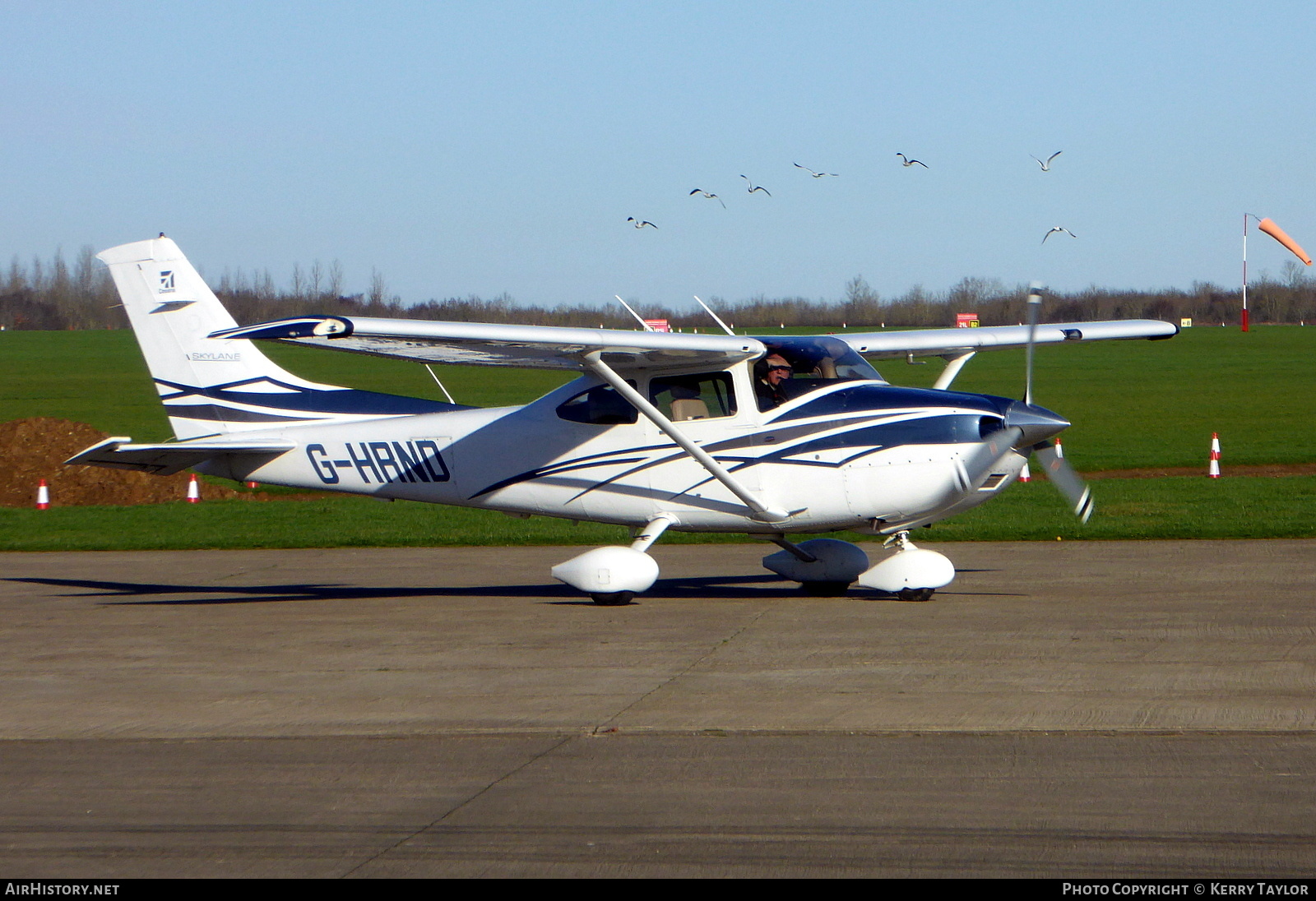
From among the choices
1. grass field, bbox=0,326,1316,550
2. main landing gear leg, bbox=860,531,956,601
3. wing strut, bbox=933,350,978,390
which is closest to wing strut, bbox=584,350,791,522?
main landing gear leg, bbox=860,531,956,601

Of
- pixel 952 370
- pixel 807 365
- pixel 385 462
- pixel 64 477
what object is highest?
pixel 807 365

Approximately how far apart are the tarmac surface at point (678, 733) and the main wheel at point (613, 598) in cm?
13

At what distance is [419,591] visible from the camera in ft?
43.4

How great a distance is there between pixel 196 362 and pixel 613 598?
5113mm

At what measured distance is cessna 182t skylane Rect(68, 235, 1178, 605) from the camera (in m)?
10.9

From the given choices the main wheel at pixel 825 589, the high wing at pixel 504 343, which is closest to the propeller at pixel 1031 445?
the main wheel at pixel 825 589

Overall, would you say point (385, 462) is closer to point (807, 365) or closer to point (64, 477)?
point (807, 365)

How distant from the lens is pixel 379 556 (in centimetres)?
1614

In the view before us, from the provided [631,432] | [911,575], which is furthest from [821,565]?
[631,432]

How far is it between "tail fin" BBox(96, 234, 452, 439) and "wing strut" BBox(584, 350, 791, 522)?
269 cm

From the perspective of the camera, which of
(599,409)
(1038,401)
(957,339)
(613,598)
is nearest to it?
(613,598)

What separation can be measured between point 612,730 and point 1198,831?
10.1ft

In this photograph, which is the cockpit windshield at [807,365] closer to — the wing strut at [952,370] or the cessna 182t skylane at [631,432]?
the cessna 182t skylane at [631,432]

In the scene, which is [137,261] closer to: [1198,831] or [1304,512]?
[1198,831]
